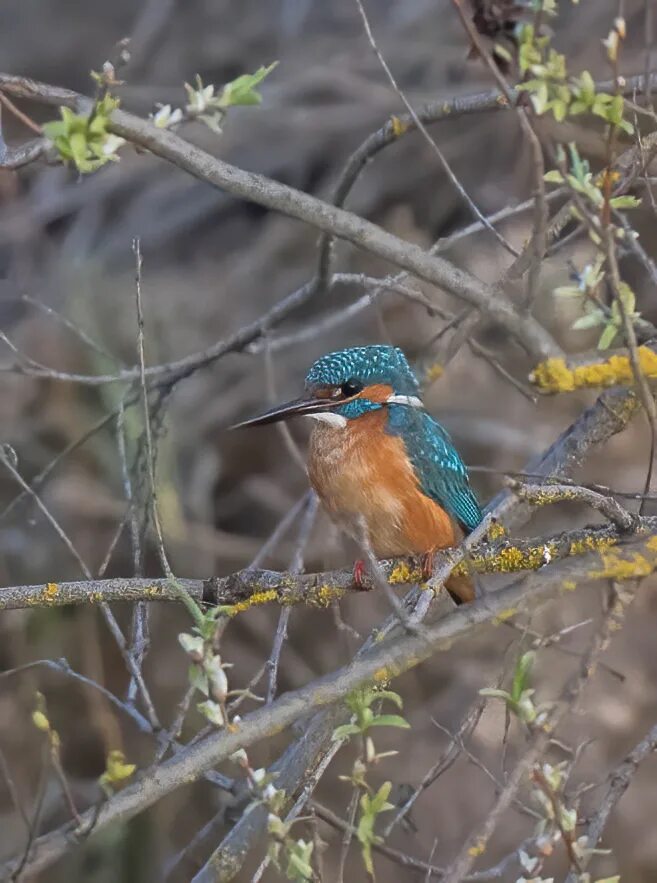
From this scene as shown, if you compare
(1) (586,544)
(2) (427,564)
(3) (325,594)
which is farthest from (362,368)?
(1) (586,544)

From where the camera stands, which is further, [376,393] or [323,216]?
[376,393]

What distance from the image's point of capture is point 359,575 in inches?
95.7

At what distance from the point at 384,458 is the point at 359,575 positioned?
26.2 inches

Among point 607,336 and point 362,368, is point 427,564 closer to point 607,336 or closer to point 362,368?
point 362,368

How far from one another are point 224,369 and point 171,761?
349 cm

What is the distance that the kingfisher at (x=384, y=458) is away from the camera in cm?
298

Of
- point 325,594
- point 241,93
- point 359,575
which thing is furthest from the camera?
point 359,575

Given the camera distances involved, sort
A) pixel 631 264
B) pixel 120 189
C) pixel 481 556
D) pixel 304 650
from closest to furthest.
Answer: pixel 481 556, pixel 631 264, pixel 304 650, pixel 120 189

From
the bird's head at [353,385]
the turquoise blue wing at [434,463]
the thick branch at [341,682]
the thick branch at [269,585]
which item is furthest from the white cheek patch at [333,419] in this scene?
the thick branch at [341,682]

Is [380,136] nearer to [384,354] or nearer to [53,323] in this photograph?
[384,354]

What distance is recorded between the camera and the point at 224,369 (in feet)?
16.4

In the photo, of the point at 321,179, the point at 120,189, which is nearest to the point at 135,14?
the point at 120,189

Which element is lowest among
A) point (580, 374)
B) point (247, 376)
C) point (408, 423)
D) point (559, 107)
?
point (247, 376)

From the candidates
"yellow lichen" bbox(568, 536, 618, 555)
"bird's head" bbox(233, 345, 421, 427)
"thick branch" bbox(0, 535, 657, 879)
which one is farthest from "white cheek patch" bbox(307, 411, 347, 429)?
"thick branch" bbox(0, 535, 657, 879)
